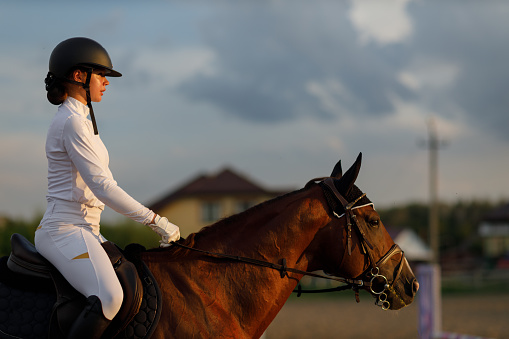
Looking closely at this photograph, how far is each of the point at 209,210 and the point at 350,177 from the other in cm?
4476

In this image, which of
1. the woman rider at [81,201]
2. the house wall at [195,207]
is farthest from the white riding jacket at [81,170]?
the house wall at [195,207]

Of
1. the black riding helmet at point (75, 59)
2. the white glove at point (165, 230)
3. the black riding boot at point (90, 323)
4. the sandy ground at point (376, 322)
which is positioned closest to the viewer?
the black riding boot at point (90, 323)

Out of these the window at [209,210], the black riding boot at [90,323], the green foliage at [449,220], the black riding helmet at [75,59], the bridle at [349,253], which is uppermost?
the black riding helmet at [75,59]

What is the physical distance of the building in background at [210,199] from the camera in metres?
47.6

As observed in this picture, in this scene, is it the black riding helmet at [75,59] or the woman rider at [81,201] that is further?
the black riding helmet at [75,59]

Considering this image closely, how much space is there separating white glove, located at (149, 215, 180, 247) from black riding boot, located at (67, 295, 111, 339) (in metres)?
0.57

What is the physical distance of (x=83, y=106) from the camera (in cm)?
387

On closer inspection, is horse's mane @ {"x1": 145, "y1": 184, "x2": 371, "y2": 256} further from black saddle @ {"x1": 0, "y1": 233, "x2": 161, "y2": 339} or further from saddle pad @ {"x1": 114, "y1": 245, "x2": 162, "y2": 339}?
black saddle @ {"x1": 0, "y1": 233, "x2": 161, "y2": 339}

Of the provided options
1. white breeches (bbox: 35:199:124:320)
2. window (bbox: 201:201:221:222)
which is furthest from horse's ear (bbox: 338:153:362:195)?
window (bbox: 201:201:221:222)

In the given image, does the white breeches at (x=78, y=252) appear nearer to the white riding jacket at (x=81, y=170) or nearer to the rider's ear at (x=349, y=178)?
the white riding jacket at (x=81, y=170)

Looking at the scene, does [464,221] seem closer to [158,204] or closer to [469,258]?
[469,258]

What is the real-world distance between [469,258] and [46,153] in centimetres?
5737

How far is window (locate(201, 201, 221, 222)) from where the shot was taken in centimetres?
4816

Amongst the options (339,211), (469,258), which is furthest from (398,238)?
(339,211)
